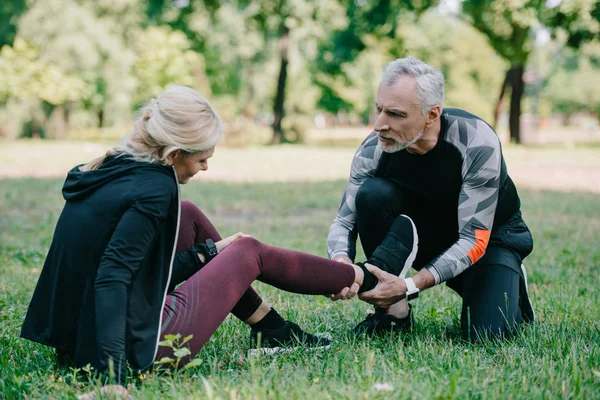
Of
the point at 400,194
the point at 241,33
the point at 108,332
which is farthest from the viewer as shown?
the point at 241,33

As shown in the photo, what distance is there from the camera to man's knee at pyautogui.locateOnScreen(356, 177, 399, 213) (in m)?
3.66

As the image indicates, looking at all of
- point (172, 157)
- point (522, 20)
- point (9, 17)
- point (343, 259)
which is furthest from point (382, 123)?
point (9, 17)

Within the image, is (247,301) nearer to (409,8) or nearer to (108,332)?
(108,332)

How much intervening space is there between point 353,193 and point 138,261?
1638mm

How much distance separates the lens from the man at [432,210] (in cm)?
344

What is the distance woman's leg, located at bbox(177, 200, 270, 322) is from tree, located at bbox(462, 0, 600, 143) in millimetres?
18005

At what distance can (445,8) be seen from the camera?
24.0 meters

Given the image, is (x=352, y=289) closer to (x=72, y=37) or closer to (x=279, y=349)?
(x=279, y=349)

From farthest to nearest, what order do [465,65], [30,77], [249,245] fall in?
[465,65] < [30,77] < [249,245]

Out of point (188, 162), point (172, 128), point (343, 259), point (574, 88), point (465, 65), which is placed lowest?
point (343, 259)

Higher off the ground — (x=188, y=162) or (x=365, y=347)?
(x=188, y=162)

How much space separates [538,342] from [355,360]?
3.24 feet

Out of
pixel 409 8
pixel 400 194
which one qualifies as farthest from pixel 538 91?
pixel 400 194

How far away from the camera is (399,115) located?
3.47m
